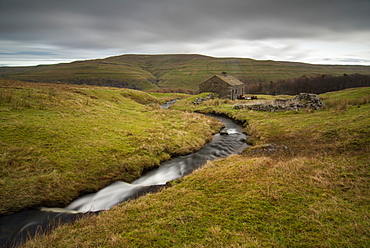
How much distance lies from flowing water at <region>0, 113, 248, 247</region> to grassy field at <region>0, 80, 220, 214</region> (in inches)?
20.4

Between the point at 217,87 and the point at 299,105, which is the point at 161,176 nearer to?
the point at 299,105

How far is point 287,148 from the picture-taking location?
13.9m

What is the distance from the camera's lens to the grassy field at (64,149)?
30.0ft

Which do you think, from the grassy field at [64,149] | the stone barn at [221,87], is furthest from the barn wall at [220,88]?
the grassy field at [64,149]

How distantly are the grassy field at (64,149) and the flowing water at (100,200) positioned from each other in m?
0.52

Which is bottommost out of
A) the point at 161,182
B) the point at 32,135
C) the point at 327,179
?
the point at 161,182

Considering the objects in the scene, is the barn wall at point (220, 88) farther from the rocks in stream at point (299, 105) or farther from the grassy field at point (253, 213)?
the grassy field at point (253, 213)

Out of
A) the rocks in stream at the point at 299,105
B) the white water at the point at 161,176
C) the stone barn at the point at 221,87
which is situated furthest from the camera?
the stone barn at the point at 221,87

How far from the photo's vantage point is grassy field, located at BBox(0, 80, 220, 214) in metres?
9.13

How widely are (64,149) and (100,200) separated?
5212mm

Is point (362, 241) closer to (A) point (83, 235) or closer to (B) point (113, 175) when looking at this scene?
(A) point (83, 235)

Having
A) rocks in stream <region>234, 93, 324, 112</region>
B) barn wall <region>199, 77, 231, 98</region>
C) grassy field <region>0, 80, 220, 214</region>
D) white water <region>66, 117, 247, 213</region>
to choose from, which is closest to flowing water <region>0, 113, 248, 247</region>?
white water <region>66, 117, 247, 213</region>

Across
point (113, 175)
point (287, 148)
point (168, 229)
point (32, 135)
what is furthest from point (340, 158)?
point (32, 135)

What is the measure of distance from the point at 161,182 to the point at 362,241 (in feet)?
31.4
